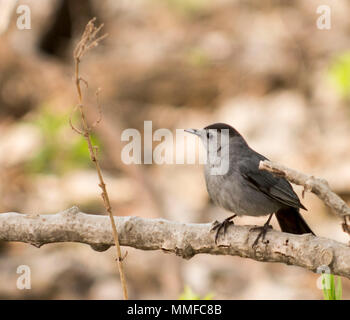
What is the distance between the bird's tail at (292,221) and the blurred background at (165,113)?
3.59 meters

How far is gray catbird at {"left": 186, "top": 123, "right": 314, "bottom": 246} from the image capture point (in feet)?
12.2

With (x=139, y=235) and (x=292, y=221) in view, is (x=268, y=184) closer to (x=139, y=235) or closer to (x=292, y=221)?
(x=292, y=221)

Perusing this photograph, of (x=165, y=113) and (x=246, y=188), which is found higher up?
(x=165, y=113)

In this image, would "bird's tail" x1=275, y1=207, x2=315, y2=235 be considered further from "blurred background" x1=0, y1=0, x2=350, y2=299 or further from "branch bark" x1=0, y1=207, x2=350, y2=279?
"blurred background" x1=0, y1=0, x2=350, y2=299

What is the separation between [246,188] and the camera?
3.78 m

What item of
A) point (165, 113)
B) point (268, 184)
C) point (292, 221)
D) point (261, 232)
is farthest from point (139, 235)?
point (165, 113)

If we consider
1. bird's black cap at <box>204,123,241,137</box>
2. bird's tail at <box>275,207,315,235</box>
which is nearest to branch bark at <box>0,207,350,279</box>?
bird's tail at <box>275,207,315,235</box>

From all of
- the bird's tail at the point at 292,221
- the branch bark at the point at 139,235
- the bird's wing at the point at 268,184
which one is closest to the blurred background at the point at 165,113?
the bird's tail at the point at 292,221

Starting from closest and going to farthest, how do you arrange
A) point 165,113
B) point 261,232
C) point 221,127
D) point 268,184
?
point 261,232
point 268,184
point 221,127
point 165,113

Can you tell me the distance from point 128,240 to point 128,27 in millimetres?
10100

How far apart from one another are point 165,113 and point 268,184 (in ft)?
24.7

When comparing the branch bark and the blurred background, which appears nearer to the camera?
the branch bark

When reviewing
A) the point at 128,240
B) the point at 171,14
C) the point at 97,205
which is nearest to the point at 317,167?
the point at 97,205

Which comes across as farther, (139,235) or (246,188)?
(246,188)
